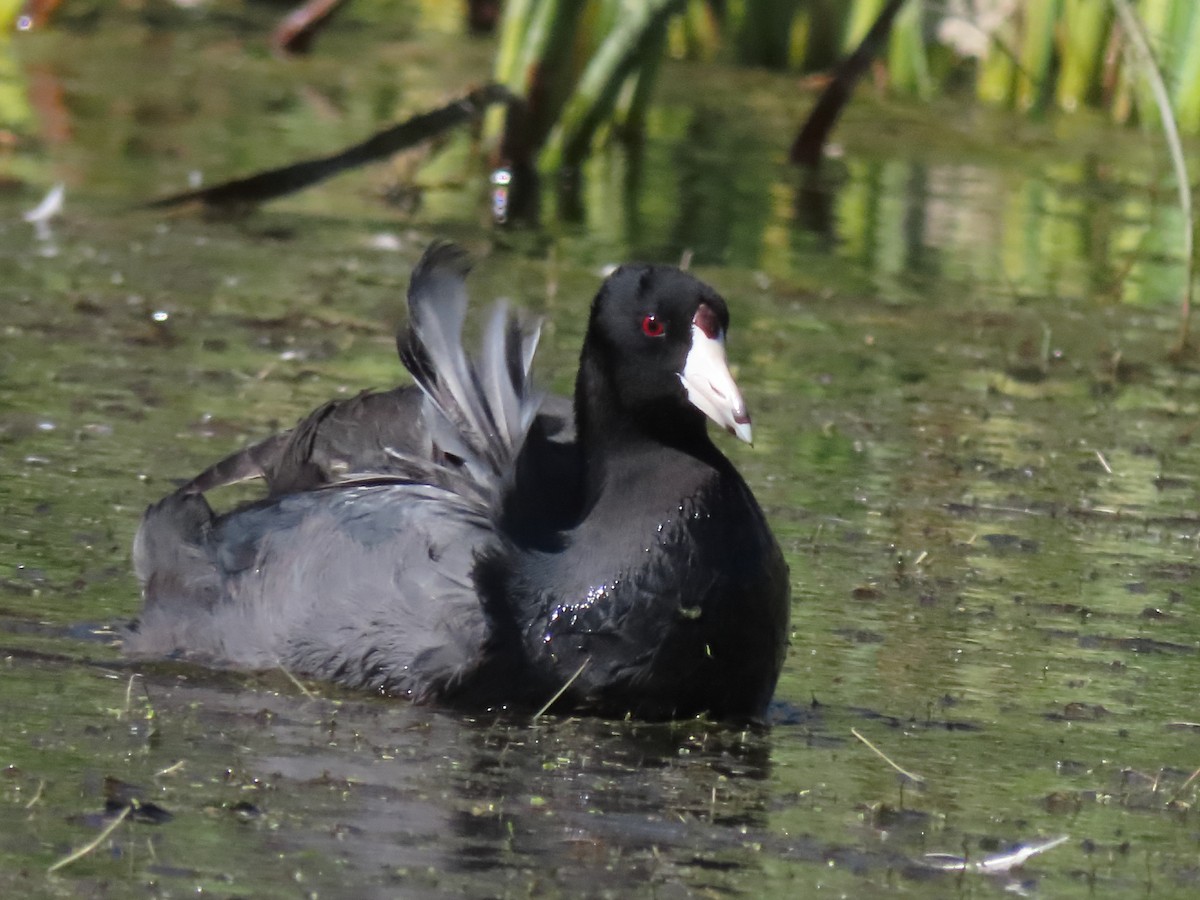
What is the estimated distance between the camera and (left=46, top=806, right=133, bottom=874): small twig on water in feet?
9.75

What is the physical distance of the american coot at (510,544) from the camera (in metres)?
3.91

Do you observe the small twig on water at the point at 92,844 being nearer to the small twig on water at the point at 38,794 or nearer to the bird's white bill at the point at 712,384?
the small twig on water at the point at 38,794

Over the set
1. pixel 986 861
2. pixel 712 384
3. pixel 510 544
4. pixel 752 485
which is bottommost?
pixel 752 485

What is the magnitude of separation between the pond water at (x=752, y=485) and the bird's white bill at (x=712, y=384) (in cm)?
54

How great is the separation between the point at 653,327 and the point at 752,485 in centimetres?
156

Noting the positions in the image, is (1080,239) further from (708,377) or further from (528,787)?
(528,787)

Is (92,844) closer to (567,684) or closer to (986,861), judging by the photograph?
(567,684)

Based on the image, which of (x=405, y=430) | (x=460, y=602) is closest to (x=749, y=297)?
(x=405, y=430)

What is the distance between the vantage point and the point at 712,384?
400 cm

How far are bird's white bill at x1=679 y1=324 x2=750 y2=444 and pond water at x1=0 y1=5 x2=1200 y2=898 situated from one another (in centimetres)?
54

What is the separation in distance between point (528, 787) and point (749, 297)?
4.37 meters

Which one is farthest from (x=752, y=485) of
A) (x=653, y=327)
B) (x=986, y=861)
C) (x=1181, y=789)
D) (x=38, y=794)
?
(x=38, y=794)

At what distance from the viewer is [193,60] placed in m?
12.7

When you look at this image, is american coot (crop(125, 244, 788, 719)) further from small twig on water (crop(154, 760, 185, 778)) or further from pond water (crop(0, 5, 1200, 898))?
small twig on water (crop(154, 760, 185, 778))
